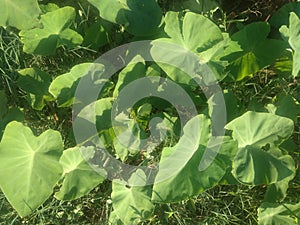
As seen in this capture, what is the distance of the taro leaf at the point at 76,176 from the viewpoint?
133cm

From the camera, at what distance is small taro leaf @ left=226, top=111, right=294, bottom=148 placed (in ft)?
4.38

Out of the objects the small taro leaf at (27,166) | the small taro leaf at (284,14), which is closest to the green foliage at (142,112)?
the small taro leaf at (27,166)

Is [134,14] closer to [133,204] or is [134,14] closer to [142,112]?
[142,112]

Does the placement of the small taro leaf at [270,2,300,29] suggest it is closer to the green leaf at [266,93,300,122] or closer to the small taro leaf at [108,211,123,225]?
the green leaf at [266,93,300,122]

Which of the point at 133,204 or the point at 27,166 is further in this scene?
the point at 133,204

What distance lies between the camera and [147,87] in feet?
4.73

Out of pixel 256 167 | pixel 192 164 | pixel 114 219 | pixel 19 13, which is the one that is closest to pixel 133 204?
pixel 114 219

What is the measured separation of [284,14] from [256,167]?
57 centimetres

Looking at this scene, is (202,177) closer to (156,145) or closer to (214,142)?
(214,142)

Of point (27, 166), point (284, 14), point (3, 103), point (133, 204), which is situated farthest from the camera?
point (284, 14)

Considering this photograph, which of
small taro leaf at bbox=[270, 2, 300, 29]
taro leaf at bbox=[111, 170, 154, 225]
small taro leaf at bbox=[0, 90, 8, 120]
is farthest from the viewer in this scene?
small taro leaf at bbox=[270, 2, 300, 29]

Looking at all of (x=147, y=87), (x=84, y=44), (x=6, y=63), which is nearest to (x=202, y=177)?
(x=147, y=87)

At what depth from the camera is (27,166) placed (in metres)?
1.27

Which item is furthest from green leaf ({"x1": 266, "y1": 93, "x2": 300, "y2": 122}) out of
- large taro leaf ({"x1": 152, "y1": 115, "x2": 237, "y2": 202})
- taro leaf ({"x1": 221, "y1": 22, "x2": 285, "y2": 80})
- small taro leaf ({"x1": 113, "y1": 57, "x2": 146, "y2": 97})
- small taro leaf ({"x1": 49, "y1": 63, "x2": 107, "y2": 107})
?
small taro leaf ({"x1": 49, "y1": 63, "x2": 107, "y2": 107})
